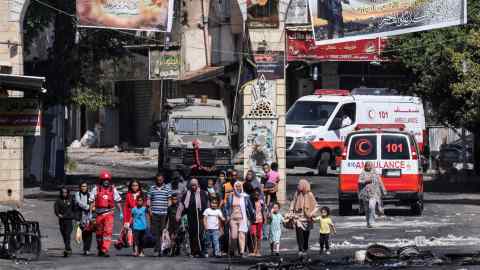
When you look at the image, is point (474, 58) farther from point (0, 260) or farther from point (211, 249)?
point (0, 260)

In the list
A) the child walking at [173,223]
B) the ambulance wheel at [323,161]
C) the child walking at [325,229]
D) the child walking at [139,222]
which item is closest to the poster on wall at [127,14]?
the child walking at [173,223]

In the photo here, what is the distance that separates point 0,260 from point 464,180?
26393 millimetres

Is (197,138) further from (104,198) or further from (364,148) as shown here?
(104,198)

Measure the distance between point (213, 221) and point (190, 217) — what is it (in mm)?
639

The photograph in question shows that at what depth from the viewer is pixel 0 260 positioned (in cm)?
2284

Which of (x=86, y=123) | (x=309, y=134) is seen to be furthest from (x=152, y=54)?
(x=86, y=123)

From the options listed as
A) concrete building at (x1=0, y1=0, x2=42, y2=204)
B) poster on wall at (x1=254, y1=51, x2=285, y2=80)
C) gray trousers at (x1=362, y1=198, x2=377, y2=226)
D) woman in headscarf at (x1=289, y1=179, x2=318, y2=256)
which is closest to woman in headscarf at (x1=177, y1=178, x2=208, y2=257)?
woman in headscarf at (x1=289, y1=179, x2=318, y2=256)

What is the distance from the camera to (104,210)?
24047 millimetres

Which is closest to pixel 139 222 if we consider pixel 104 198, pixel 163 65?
pixel 104 198

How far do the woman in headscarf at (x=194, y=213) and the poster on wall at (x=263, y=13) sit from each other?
11184 millimetres

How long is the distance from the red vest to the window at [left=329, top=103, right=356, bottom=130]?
23047 millimetres

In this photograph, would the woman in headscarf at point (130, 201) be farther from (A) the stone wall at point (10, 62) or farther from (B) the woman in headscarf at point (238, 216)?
(A) the stone wall at point (10, 62)

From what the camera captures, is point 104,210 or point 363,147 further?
point 363,147

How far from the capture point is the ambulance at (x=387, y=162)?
102ft
